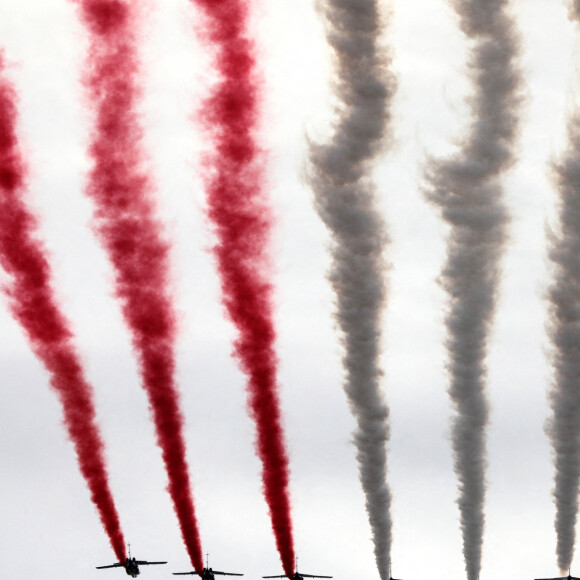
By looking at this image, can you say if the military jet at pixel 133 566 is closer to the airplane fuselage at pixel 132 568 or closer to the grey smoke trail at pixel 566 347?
the airplane fuselage at pixel 132 568

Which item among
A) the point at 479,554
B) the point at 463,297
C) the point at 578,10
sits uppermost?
the point at 578,10

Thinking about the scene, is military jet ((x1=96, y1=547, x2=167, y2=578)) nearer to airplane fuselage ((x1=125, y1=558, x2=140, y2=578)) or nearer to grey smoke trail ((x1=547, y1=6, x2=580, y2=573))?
airplane fuselage ((x1=125, y1=558, x2=140, y2=578))

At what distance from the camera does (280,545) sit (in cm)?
8175

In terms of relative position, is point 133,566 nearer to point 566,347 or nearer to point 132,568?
point 132,568

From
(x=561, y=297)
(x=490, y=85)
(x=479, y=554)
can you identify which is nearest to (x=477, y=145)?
(x=490, y=85)

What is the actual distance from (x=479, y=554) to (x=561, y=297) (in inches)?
498

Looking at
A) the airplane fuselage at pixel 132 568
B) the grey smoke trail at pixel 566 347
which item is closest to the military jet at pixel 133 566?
the airplane fuselage at pixel 132 568

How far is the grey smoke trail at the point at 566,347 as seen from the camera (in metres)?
71.1

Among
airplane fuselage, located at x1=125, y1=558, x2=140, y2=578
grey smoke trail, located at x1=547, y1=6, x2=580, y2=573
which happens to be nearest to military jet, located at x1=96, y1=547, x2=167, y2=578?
airplane fuselage, located at x1=125, y1=558, x2=140, y2=578

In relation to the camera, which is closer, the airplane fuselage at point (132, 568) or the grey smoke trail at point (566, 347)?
the grey smoke trail at point (566, 347)

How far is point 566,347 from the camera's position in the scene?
75.4 metres

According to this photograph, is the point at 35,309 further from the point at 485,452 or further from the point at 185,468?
the point at 485,452

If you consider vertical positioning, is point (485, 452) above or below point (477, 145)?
below

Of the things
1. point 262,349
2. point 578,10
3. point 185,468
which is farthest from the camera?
point 185,468
